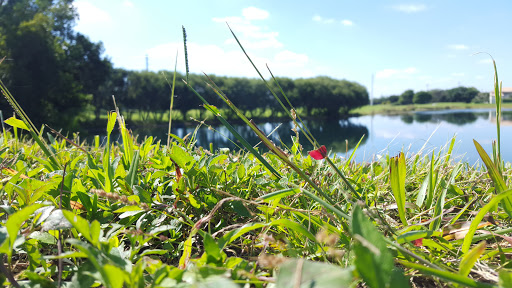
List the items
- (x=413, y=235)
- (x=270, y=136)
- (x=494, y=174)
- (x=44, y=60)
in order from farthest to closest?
(x=44, y=60), (x=270, y=136), (x=494, y=174), (x=413, y=235)

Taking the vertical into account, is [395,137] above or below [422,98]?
below

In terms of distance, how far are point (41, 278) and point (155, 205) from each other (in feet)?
0.89

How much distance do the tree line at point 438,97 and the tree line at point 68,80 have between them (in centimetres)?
3073

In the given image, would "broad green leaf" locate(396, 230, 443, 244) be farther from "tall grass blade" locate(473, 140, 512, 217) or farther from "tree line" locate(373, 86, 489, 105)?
"tree line" locate(373, 86, 489, 105)

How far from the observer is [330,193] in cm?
76

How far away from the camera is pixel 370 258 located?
1.10 feet

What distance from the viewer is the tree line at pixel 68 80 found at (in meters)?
17.2

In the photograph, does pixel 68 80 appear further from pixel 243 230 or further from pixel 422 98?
pixel 422 98

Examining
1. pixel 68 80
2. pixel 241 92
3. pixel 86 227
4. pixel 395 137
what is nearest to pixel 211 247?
pixel 86 227

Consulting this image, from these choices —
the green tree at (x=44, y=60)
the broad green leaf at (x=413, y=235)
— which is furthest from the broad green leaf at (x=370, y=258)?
the green tree at (x=44, y=60)

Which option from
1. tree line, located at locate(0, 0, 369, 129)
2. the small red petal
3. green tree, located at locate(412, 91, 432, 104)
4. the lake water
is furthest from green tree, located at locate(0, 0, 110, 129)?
green tree, located at locate(412, 91, 432, 104)

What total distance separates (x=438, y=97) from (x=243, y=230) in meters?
71.3

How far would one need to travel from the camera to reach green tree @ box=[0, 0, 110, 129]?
16.9 m

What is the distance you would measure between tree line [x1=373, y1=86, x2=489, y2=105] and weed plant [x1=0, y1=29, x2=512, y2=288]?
194 ft
